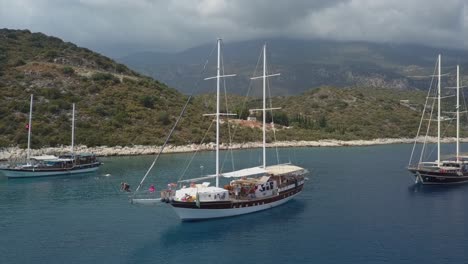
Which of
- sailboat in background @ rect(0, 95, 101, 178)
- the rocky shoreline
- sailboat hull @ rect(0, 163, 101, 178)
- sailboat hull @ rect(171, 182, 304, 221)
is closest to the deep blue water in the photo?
sailboat hull @ rect(171, 182, 304, 221)

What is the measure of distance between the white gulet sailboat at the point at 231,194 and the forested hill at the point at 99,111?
21657 mm

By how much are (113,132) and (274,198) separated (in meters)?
58.7

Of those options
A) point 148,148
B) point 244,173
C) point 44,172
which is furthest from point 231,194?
point 148,148

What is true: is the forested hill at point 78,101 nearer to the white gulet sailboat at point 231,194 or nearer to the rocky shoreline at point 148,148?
the rocky shoreline at point 148,148

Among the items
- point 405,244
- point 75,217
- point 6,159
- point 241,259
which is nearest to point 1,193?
point 75,217

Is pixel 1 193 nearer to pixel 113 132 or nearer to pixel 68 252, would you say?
pixel 68 252

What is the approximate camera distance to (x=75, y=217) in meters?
34.9

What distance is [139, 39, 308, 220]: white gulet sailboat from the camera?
31578 mm

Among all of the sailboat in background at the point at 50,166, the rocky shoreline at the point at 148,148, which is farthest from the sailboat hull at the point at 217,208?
the sailboat in background at the point at 50,166

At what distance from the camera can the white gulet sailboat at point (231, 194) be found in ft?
104

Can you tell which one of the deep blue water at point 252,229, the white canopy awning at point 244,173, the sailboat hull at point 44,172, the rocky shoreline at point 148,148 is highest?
the rocky shoreline at point 148,148

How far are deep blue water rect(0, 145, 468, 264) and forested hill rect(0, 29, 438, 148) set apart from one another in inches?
1004

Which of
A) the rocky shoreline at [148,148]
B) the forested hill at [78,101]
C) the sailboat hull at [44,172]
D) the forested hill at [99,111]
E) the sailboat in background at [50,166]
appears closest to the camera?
the sailboat hull at [44,172]

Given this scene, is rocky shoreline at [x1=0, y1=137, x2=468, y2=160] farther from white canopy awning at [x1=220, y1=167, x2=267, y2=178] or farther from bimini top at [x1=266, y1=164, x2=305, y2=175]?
white canopy awning at [x1=220, y1=167, x2=267, y2=178]
